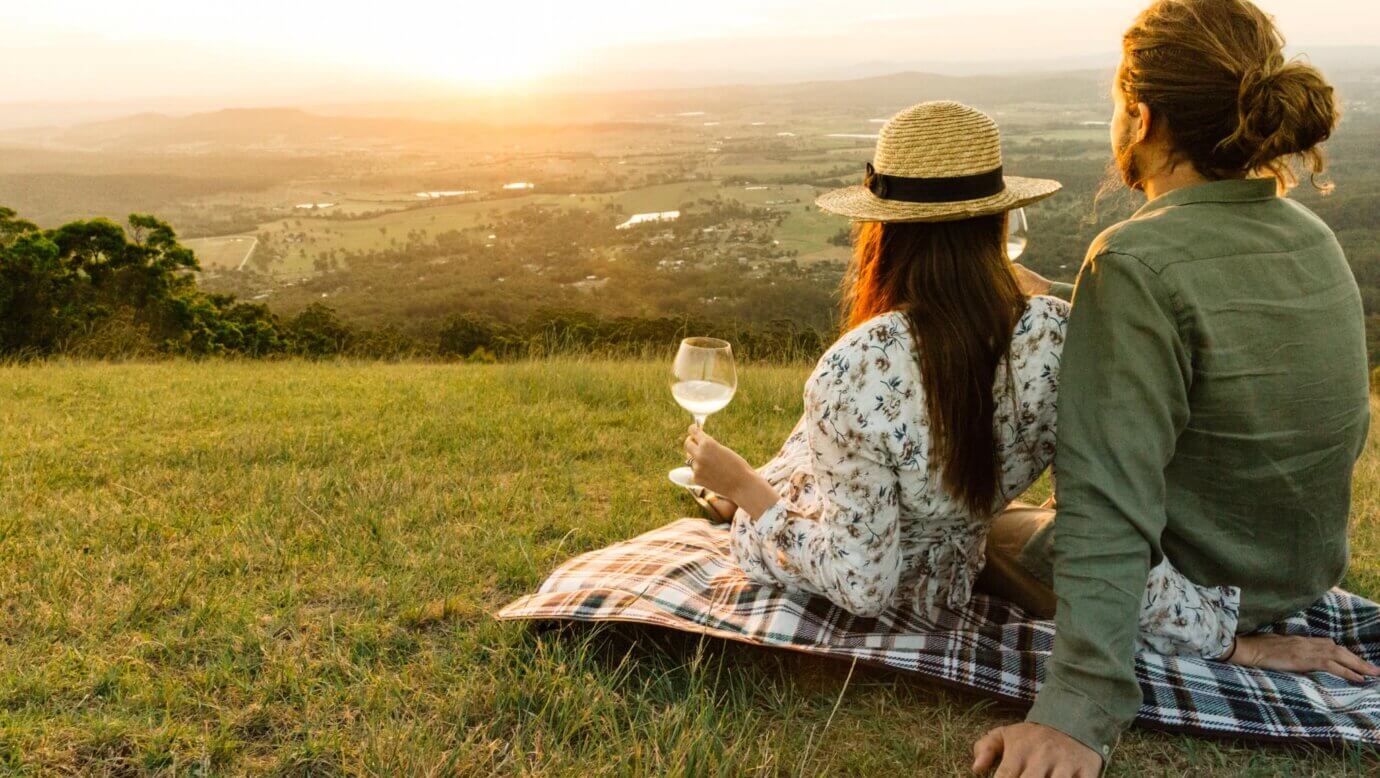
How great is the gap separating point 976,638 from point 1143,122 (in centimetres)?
135

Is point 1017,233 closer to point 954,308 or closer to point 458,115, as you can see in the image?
point 954,308

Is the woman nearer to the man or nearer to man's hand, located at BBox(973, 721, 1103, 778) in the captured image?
the man

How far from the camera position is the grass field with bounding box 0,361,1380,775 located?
2.14m

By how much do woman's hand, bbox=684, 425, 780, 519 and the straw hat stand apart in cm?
66

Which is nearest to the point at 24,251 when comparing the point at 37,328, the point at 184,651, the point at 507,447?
the point at 37,328

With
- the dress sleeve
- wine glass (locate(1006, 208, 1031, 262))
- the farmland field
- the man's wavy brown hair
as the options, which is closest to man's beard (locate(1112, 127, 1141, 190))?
the man's wavy brown hair

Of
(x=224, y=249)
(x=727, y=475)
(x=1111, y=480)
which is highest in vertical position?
(x=1111, y=480)

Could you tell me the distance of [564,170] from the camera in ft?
283

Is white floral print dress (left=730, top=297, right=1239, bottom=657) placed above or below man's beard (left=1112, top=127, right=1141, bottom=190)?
below

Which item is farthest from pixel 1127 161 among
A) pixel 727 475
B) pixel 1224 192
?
pixel 727 475

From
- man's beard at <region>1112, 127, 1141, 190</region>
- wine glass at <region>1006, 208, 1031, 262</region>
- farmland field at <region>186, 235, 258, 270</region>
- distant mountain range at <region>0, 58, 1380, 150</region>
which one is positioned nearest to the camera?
man's beard at <region>1112, 127, 1141, 190</region>

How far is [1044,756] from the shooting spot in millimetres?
1872

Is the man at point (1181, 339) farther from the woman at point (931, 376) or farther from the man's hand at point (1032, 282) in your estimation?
the man's hand at point (1032, 282)

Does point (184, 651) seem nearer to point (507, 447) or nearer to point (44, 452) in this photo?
point (507, 447)
